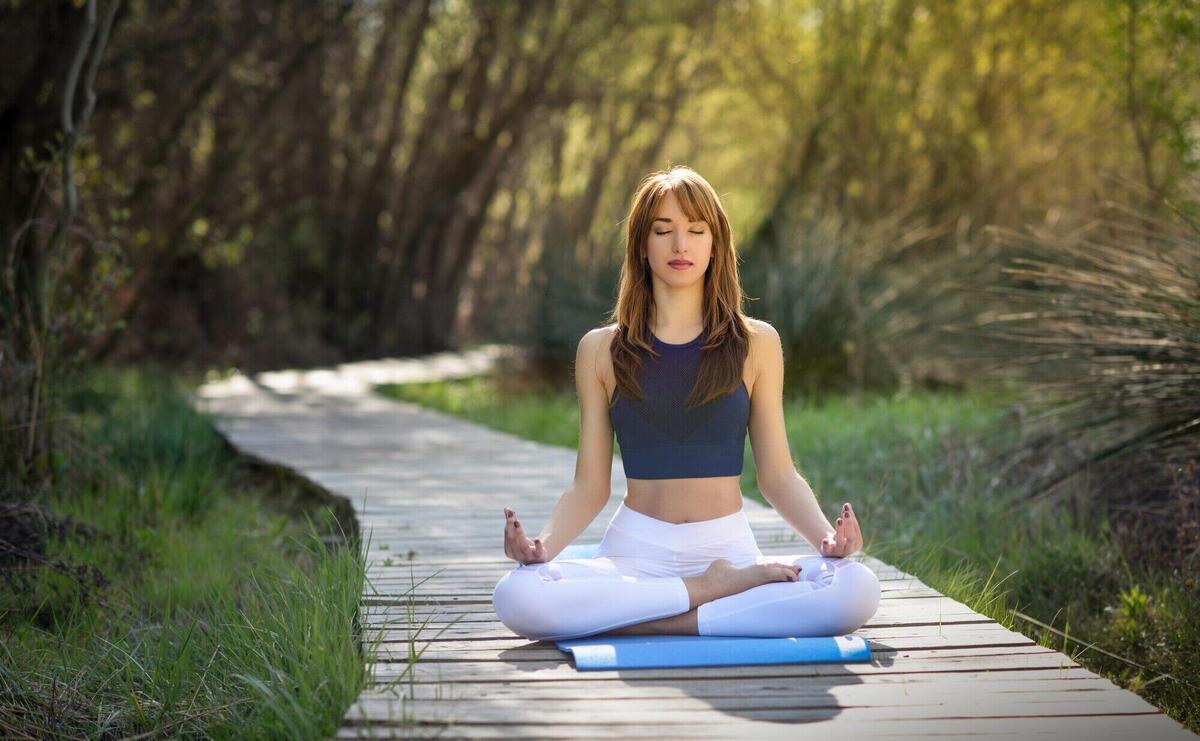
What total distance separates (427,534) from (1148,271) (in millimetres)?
2922

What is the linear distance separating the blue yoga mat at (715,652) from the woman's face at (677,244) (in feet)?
3.10

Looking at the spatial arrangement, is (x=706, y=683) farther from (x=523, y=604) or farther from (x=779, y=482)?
(x=779, y=482)

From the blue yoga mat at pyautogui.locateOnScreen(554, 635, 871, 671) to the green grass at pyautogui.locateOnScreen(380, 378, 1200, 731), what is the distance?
94 centimetres

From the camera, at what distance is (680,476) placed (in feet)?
11.6

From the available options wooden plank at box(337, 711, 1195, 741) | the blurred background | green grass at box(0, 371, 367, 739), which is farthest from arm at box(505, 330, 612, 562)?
the blurred background

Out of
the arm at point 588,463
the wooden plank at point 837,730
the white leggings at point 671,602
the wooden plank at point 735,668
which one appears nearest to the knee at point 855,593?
the white leggings at point 671,602

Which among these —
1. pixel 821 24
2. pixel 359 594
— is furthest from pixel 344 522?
pixel 821 24

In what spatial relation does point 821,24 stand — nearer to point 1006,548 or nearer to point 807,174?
point 807,174

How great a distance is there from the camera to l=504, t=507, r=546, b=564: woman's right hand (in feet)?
10.5

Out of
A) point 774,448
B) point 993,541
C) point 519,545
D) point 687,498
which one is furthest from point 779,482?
point 993,541

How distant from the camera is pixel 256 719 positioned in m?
3.12

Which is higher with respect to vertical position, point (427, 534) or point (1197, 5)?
point (1197, 5)

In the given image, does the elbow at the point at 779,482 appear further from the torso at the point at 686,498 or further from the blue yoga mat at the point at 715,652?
the blue yoga mat at the point at 715,652

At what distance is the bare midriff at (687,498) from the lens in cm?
355
